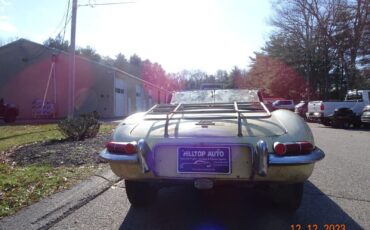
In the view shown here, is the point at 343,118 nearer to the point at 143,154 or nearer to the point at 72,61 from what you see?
the point at 72,61

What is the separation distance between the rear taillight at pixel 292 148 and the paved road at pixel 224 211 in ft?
2.64

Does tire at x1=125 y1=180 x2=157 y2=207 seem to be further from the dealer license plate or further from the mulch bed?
the mulch bed

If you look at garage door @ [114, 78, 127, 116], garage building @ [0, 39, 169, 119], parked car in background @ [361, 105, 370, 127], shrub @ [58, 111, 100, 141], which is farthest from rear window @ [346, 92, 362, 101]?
garage door @ [114, 78, 127, 116]

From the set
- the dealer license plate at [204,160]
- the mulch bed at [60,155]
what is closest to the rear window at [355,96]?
the mulch bed at [60,155]

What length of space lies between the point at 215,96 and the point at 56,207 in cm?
339

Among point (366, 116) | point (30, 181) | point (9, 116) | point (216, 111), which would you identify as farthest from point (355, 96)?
point (30, 181)

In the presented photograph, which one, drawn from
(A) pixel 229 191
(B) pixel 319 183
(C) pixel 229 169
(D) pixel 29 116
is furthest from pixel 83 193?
(D) pixel 29 116

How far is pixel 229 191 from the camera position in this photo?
546cm

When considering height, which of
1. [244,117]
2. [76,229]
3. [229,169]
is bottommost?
[76,229]

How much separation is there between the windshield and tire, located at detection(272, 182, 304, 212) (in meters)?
2.57

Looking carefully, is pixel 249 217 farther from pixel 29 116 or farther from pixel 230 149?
pixel 29 116

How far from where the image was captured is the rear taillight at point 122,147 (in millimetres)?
3961

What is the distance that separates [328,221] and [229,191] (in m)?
1.62

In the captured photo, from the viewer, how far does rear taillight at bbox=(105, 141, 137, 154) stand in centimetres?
396
